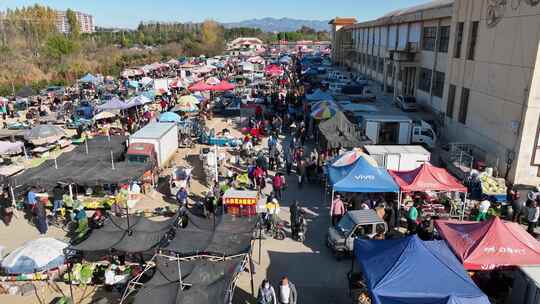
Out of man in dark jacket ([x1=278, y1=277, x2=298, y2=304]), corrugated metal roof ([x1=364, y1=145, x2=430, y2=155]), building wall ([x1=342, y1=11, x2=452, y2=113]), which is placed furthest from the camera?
building wall ([x1=342, y1=11, x2=452, y2=113])

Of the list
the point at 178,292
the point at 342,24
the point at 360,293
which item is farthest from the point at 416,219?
the point at 342,24

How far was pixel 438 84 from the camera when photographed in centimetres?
2888

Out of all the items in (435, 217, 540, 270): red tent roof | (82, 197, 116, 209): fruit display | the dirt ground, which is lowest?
the dirt ground

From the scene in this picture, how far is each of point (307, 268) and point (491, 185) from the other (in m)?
8.66

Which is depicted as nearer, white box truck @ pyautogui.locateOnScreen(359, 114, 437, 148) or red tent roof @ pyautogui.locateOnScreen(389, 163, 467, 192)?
red tent roof @ pyautogui.locateOnScreen(389, 163, 467, 192)

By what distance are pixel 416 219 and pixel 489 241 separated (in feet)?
10.8

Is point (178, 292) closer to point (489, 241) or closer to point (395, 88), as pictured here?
point (489, 241)

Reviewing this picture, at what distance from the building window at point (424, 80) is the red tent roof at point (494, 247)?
22392 millimetres

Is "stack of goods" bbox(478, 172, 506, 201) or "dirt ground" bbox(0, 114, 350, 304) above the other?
"stack of goods" bbox(478, 172, 506, 201)

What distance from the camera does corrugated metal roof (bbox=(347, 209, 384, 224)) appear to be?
11.8 metres

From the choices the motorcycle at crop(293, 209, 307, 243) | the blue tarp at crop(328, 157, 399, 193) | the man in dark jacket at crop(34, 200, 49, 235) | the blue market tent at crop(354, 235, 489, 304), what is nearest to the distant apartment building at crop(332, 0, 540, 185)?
the blue tarp at crop(328, 157, 399, 193)

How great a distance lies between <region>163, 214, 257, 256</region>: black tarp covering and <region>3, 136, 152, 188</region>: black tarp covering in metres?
4.66

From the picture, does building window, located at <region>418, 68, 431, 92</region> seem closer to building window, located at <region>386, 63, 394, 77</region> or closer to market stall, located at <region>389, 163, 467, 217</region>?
building window, located at <region>386, 63, 394, 77</region>

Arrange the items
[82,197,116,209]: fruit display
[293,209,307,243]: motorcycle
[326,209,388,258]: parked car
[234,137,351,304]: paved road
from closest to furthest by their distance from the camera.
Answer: [234,137,351,304]: paved road < [326,209,388,258]: parked car < [293,209,307,243]: motorcycle < [82,197,116,209]: fruit display
